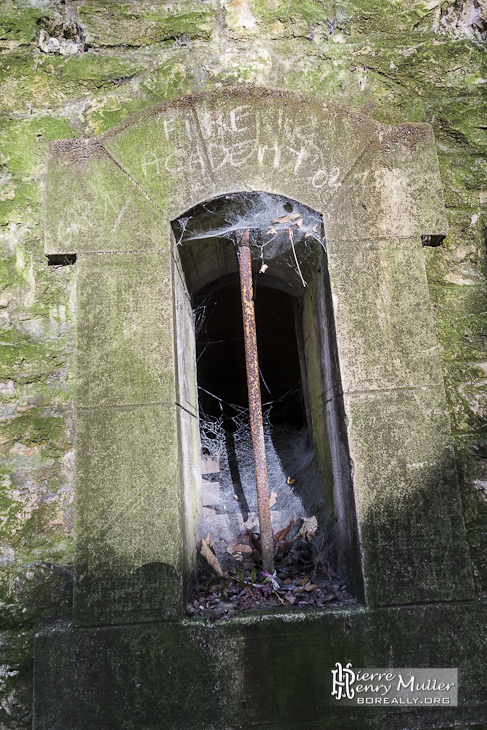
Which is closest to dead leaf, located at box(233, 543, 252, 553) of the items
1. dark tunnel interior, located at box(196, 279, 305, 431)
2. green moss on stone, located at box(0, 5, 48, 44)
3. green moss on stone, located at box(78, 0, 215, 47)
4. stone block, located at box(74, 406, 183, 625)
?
stone block, located at box(74, 406, 183, 625)

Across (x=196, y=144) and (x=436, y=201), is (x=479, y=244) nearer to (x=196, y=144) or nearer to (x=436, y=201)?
(x=436, y=201)

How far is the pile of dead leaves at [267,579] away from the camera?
1897 millimetres

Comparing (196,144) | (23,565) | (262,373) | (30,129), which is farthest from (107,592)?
(262,373)

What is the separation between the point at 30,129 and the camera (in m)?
2.27

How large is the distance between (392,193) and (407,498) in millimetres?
1383

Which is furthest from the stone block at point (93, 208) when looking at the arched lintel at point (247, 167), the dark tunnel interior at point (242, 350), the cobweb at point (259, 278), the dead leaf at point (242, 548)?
the dark tunnel interior at point (242, 350)

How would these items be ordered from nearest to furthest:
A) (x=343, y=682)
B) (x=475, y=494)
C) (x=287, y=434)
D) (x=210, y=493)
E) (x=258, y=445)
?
1. (x=343, y=682)
2. (x=475, y=494)
3. (x=258, y=445)
4. (x=210, y=493)
5. (x=287, y=434)

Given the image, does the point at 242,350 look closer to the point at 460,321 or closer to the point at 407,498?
the point at 460,321

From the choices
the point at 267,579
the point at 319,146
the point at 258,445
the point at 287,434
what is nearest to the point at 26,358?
the point at 258,445

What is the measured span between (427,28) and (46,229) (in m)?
2.21

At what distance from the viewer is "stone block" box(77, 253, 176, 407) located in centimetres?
194

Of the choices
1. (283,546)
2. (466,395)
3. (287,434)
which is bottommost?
(283,546)

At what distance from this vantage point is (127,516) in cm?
184

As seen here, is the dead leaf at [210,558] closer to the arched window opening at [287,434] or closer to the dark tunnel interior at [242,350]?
the arched window opening at [287,434]
